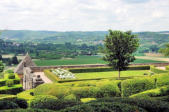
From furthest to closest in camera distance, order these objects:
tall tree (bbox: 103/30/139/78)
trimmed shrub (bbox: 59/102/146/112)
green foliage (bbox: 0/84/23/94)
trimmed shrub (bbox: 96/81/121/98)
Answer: green foliage (bbox: 0/84/23/94)
tall tree (bbox: 103/30/139/78)
trimmed shrub (bbox: 96/81/121/98)
trimmed shrub (bbox: 59/102/146/112)

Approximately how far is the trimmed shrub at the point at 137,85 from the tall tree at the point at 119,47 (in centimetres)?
762

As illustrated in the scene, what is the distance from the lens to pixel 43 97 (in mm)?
10078

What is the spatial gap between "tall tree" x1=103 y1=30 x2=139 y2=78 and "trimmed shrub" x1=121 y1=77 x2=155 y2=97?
25.0 ft

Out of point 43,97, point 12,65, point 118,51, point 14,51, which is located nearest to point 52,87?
point 43,97

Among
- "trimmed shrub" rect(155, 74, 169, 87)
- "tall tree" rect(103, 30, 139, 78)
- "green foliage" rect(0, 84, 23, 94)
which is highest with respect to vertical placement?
"tall tree" rect(103, 30, 139, 78)

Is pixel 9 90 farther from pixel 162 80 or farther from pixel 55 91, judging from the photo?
pixel 162 80

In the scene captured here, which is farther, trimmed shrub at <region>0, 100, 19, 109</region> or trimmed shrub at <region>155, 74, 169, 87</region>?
trimmed shrub at <region>155, 74, 169, 87</region>

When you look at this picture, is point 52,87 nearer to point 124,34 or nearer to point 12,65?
point 124,34

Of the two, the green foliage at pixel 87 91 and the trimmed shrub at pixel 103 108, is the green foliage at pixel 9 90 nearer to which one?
the green foliage at pixel 87 91

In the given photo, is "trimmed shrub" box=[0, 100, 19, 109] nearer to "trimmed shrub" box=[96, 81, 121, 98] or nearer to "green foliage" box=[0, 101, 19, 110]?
"green foliage" box=[0, 101, 19, 110]

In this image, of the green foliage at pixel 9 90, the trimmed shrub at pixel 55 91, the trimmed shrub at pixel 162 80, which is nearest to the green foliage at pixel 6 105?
the trimmed shrub at pixel 55 91

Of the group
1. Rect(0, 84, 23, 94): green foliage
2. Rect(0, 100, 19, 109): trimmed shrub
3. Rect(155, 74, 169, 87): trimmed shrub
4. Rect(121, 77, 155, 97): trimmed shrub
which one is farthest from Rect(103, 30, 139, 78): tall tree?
Rect(0, 100, 19, 109): trimmed shrub

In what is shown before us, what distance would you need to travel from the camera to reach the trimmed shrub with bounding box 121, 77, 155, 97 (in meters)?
12.2

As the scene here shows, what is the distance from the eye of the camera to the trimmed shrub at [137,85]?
12.2 meters
